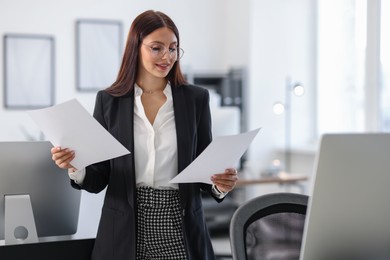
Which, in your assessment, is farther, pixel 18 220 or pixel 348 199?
pixel 18 220

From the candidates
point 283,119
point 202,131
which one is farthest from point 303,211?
point 283,119

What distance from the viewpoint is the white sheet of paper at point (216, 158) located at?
5.22 ft

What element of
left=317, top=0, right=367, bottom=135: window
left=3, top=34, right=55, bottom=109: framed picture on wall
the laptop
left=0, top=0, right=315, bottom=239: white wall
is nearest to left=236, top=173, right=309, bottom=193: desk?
left=317, top=0, right=367, bottom=135: window

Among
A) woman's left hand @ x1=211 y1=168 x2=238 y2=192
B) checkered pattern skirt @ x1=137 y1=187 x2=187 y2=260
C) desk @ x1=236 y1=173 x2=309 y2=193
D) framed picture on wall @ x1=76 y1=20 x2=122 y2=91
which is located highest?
framed picture on wall @ x1=76 y1=20 x2=122 y2=91

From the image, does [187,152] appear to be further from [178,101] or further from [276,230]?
[276,230]

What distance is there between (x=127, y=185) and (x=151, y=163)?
10 centimetres

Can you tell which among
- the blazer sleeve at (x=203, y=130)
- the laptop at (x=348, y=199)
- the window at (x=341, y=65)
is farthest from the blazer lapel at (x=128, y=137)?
the window at (x=341, y=65)

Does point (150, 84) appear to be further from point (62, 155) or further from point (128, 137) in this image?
point (62, 155)

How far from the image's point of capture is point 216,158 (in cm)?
164

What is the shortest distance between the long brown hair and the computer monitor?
0.99ft

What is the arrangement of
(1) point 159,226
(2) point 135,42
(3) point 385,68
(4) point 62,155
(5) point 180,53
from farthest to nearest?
(3) point 385,68 < (5) point 180,53 < (2) point 135,42 < (1) point 159,226 < (4) point 62,155

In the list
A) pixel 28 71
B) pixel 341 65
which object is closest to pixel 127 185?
pixel 341 65

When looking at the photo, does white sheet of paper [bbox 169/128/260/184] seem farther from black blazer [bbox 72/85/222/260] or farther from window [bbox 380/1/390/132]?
window [bbox 380/1/390/132]

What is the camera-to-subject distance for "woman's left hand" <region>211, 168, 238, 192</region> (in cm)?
172
